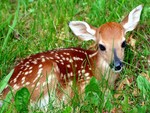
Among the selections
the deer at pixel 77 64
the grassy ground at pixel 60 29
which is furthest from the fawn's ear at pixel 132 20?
the grassy ground at pixel 60 29

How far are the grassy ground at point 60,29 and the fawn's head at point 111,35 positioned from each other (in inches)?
6.3

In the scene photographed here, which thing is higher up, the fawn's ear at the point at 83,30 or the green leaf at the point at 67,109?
the fawn's ear at the point at 83,30

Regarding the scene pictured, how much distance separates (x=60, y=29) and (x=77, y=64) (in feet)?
3.28

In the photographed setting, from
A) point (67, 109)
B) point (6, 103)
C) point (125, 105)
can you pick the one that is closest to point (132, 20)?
point (125, 105)

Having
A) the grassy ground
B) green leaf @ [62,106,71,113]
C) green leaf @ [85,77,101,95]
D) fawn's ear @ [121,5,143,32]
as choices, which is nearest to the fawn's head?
fawn's ear @ [121,5,143,32]

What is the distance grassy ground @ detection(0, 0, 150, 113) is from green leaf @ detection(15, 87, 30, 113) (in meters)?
0.85

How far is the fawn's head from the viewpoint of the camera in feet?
18.8

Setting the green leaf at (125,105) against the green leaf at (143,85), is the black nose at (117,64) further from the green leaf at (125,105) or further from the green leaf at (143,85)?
the green leaf at (125,105)

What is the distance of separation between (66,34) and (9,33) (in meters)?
0.72

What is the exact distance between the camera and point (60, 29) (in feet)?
22.4

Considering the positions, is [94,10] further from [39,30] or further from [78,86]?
[78,86]

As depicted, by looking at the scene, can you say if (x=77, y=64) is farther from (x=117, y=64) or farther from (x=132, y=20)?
(x=132, y=20)

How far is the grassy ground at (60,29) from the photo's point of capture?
19.6 ft

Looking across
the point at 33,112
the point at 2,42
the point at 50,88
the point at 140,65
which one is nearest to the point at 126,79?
the point at 140,65
